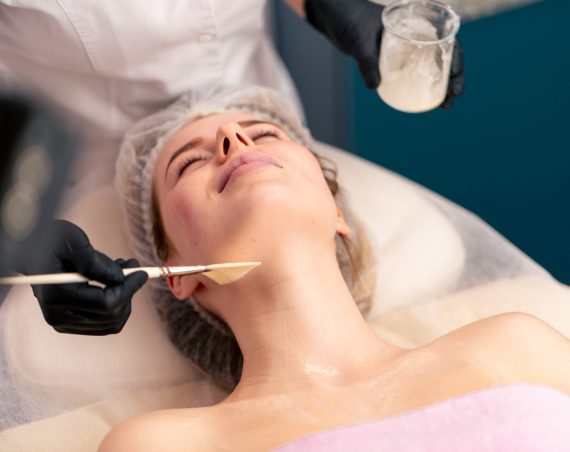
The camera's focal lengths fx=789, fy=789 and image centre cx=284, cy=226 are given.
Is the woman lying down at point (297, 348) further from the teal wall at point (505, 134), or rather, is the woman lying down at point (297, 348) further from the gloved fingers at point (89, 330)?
the teal wall at point (505, 134)

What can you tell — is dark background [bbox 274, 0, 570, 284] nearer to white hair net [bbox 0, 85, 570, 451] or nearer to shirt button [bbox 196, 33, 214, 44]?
white hair net [bbox 0, 85, 570, 451]

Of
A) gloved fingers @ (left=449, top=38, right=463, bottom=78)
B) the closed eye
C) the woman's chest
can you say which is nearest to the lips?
the closed eye

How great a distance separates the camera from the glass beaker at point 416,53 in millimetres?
1526

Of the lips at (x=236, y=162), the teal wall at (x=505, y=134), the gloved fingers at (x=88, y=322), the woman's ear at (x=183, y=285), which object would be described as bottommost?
the teal wall at (x=505, y=134)

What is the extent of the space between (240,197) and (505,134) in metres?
1.23

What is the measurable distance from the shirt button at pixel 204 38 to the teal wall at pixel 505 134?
0.57 meters

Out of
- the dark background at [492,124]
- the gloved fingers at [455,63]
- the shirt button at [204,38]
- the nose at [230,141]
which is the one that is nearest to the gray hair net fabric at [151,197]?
the shirt button at [204,38]

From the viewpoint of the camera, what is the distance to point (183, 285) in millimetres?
1434

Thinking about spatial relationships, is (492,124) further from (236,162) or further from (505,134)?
(236,162)

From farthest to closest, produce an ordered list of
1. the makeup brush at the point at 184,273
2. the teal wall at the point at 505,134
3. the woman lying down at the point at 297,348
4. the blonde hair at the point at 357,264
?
the teal wall at the point at 505,134 < the blonde hair at the point at 357,264 < the woman lying down at the point at 297,348 < the makeup brush at the point at 184,273

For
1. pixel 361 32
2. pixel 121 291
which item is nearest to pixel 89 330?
pixel 121 291

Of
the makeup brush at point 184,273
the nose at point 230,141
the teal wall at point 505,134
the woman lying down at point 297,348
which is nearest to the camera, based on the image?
the makeup brush at point 184,273

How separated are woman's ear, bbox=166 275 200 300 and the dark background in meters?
0.93

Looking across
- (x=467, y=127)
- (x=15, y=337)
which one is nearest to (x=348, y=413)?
(x=15, y=337)
